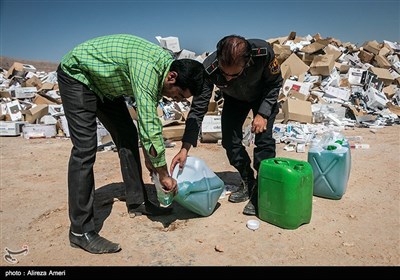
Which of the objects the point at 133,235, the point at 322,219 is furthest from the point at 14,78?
the point at 322,219

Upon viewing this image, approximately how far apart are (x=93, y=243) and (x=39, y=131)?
15.0ft

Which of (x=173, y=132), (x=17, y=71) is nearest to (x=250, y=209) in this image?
(x=173, y=132)

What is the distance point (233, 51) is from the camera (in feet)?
6.71

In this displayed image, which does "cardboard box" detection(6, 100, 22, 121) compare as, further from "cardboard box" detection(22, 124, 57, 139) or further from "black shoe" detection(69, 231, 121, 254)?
"black shoe" detection(69, 231, 121, 254)

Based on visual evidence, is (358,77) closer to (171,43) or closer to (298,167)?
(171,43)

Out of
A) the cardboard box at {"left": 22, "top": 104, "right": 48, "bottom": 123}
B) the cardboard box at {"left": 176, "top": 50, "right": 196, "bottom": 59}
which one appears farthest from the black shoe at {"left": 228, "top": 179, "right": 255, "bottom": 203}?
the cardboard box at {"left": 176, "top": 50, "right": 196, "bottom": 59}

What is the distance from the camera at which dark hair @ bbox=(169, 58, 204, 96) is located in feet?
6.17

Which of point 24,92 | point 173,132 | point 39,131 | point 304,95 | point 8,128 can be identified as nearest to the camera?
point 173,132

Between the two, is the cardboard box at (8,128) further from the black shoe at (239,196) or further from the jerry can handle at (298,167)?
the jerry can handle at (298,167)

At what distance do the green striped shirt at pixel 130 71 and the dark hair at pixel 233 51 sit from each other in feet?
1.14

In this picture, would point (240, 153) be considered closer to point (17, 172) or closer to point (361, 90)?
point (17, 172)

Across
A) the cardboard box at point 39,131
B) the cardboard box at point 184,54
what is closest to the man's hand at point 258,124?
the cardboard box at point 39,131

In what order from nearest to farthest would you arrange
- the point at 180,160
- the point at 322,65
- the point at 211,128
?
the point at 180,160 < the point at 211,128 < the point at 322,65
